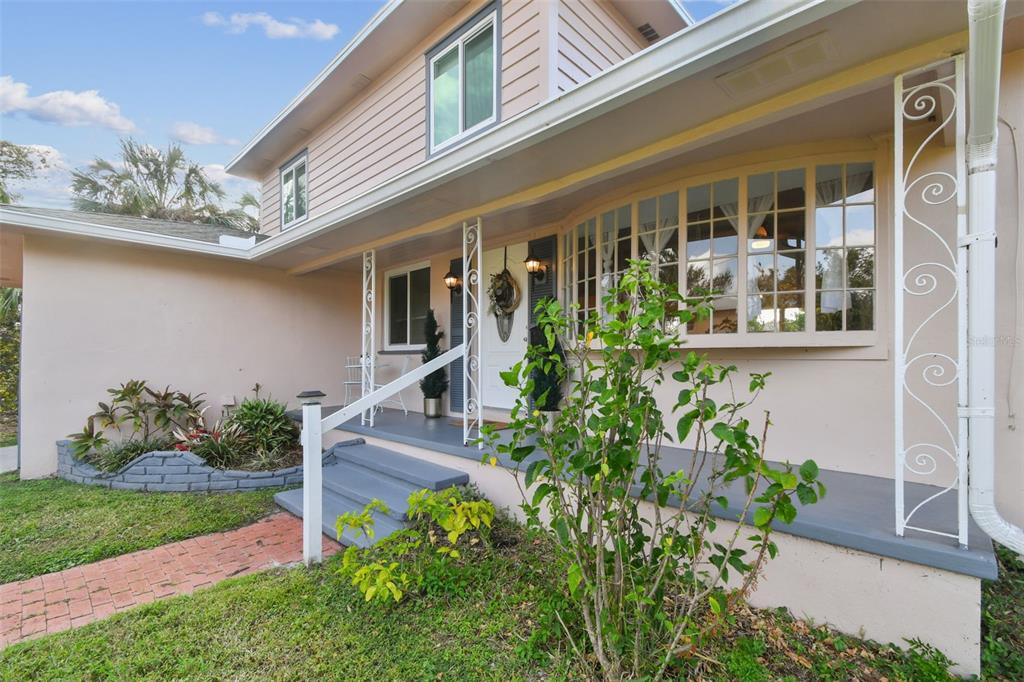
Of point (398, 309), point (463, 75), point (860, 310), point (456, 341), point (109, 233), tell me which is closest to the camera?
point (860, 310)

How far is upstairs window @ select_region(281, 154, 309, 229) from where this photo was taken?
8008mm

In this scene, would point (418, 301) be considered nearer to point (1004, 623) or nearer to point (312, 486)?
point (312, 486)

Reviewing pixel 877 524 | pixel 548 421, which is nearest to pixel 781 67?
pixel 877 524

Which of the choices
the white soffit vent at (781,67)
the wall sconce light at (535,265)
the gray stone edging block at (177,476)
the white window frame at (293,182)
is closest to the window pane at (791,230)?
the white soffit vent at (781,67)

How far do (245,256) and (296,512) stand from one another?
4.05 meters

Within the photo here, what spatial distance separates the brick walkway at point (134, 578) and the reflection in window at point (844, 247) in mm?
4068

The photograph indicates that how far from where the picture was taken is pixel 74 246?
5445mm

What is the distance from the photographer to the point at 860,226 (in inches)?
123

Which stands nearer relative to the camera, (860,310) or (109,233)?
(860,310)

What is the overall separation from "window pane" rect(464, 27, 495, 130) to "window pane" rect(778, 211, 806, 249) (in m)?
3.11

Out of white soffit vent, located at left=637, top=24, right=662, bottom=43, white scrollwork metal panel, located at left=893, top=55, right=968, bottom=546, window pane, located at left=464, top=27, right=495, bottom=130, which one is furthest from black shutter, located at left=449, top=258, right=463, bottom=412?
white scrollwork metal panel, located at left=893, top=55, right=968, bottom=546

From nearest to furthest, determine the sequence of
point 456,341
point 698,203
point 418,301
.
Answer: point 698,203
point 456,341
point 418,301

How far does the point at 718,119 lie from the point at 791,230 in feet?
3.77

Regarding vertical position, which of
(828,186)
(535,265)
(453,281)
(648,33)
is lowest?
(453,281)
